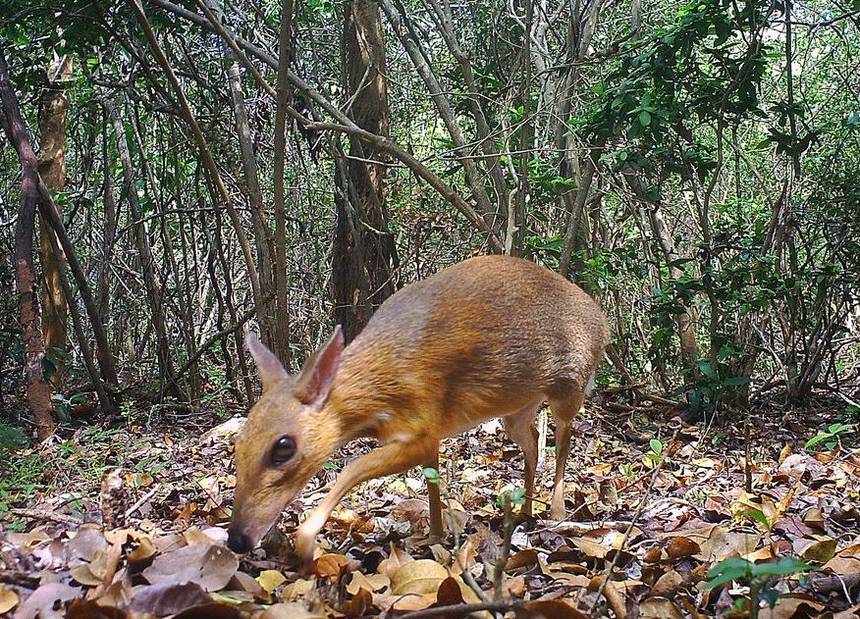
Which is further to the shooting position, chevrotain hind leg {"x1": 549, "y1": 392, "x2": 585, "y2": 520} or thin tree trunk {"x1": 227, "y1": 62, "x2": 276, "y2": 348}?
thin tree trunk {"x1": 227, "y1": 62, "x2": 276, "y2": 348}

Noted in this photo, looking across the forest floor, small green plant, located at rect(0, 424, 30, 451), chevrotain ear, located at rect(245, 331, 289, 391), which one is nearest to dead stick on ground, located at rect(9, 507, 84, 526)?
the forest floor

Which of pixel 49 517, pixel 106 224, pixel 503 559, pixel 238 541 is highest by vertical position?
pixel 106 224

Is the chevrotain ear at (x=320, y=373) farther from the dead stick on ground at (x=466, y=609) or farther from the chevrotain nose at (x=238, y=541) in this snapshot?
the dead stick on ground at (x=466, y=609)

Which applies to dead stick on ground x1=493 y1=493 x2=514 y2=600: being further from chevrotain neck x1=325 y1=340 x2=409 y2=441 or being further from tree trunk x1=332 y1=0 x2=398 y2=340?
tree trunk x1=332 y1=0 x2=398 y2=340

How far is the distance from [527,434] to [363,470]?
1.70 metres

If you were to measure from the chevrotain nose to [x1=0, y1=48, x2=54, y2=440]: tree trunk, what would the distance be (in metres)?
3.25

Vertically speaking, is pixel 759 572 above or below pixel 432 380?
below

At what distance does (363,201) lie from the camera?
7262mm

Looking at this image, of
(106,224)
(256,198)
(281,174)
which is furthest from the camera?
(106,224)

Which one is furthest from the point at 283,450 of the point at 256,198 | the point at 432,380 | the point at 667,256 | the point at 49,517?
the point at 667,256

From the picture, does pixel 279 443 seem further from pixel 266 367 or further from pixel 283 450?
pixel 266 367

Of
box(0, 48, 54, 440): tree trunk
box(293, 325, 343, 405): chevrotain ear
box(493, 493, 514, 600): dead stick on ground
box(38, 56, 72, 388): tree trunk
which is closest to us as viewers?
box(493, 493, 514, 600): dead stick on ground

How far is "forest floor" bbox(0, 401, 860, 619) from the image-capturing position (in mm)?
2365

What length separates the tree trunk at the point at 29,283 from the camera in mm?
5418
